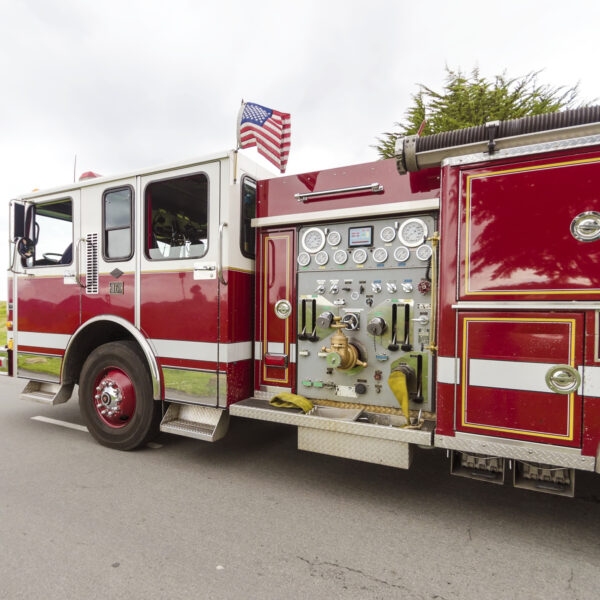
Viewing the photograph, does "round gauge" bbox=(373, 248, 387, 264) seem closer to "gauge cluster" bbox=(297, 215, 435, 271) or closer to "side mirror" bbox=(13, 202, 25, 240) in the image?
"gauge cluster" bbox=(297, 215, 435, 271)

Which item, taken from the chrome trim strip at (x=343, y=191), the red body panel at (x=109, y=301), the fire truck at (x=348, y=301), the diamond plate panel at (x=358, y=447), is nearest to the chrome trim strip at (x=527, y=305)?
the fire truck at (x=348, y=301)

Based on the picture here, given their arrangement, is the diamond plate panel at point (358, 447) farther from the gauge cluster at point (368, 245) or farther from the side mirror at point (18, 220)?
the side mirror at point (18, 220)

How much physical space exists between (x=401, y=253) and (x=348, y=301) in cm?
59

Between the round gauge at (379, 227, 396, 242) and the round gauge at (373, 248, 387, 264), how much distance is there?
3.5 inches

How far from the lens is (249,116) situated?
460cm

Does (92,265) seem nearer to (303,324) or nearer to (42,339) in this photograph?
(42,339)

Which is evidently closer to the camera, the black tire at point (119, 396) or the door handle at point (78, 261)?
the black tire at point (119, 396)

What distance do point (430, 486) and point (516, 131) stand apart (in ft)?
9.02

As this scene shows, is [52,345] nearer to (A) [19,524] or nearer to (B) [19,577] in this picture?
(A) [19,524]

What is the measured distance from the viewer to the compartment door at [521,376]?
2426 millimetres

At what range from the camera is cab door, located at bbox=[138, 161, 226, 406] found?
3.74 metres

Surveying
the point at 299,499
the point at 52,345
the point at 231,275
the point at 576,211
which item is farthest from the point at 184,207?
the point at 576,211

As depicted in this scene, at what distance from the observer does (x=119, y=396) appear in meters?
4.21

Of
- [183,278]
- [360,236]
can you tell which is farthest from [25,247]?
[360,236]
